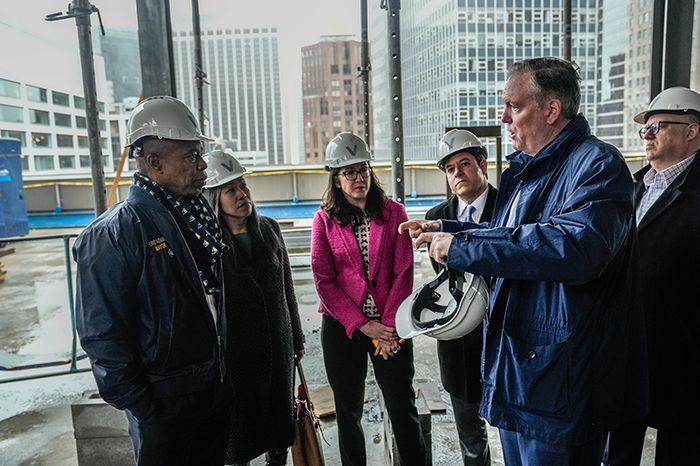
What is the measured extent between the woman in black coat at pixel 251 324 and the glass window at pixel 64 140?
26.8m

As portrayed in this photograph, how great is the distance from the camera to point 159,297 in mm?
1920

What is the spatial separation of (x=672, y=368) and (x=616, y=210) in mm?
1344

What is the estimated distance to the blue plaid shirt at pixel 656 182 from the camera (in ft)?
8.16

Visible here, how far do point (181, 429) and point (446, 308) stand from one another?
1187mm

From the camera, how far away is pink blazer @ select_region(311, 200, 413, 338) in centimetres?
269

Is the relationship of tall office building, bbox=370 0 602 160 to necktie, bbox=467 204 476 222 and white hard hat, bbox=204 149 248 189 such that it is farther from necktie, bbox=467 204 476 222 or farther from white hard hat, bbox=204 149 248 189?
white hard hat, bbox=204 149 248 189

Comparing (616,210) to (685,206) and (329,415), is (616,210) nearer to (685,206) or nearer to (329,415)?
(685,206)

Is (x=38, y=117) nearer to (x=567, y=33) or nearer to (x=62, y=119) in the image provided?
(x=62, y=119)

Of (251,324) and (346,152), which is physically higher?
(346,152)

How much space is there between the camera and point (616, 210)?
57.2 inches

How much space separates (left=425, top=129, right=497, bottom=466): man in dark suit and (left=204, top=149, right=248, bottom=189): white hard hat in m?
1.12

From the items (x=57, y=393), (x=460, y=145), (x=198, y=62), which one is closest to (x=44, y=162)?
(x=198, y=62)

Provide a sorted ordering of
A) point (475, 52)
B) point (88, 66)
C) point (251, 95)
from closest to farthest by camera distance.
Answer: point (88, 66), point (251, 95), point (475, 52)

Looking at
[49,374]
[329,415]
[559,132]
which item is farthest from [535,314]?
[49,374]
